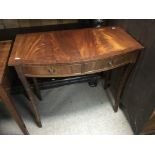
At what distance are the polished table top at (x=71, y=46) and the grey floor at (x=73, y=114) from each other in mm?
724

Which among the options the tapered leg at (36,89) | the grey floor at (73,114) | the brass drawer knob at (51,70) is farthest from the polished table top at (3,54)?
the grey floor at (73,114)

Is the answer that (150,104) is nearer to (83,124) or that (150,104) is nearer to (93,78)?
(83,124)

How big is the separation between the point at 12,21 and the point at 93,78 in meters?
0.94

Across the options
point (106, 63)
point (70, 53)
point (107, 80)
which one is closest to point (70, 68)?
point (70, 53)

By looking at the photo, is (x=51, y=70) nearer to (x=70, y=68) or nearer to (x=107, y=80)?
(x=70, y=68)

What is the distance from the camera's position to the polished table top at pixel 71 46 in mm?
860

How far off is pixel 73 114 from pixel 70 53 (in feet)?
2.42

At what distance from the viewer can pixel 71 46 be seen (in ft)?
3.14

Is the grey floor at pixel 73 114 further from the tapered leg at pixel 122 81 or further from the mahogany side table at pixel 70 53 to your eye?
the mahogany side table at pixel 70 53

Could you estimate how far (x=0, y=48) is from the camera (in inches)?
41.6

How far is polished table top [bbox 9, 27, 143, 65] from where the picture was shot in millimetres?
860

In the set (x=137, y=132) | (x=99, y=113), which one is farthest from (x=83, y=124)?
(x=137, y=132)
